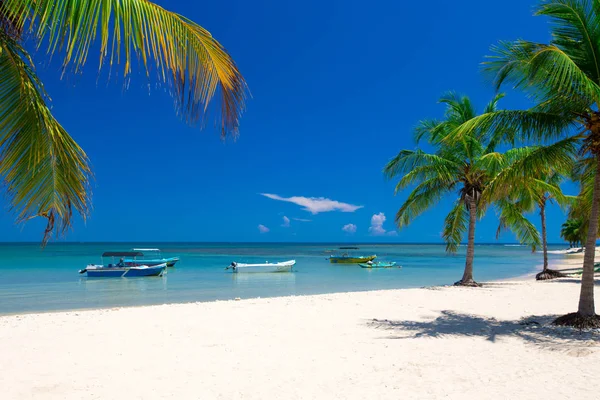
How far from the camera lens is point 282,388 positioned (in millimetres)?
4898

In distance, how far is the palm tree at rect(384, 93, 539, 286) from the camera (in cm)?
1497

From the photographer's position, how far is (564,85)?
6.80m

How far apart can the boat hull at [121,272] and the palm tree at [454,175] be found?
60.5ft

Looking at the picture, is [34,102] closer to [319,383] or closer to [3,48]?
[3,48]

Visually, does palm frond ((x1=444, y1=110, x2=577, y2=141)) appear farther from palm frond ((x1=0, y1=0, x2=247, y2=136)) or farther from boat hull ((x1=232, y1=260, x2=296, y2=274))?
boat hull ((x1=232, y1=260, x2=296, y2=274))

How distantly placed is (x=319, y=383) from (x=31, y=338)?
18.5 ft

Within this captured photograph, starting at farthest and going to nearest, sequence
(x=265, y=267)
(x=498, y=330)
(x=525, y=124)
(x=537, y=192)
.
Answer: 1. (x=265, y=267)
2. (x=537, y=192)
3. (x=525, y=124)
4. (x=498, y=330)

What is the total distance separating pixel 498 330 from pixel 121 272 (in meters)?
25.5

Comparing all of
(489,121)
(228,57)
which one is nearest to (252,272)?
(489,121)

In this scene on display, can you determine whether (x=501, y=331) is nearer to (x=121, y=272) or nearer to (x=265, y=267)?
(x=265, y=267)

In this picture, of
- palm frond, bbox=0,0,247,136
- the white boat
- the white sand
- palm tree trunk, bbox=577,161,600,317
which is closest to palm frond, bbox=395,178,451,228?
the white sand

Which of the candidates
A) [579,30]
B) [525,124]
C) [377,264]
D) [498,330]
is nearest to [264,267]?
[377,264]

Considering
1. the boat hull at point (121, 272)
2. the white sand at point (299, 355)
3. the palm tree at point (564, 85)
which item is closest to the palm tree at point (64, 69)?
the white sand at point (299, 355)

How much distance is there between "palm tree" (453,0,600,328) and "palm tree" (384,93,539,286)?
6.18 meters
